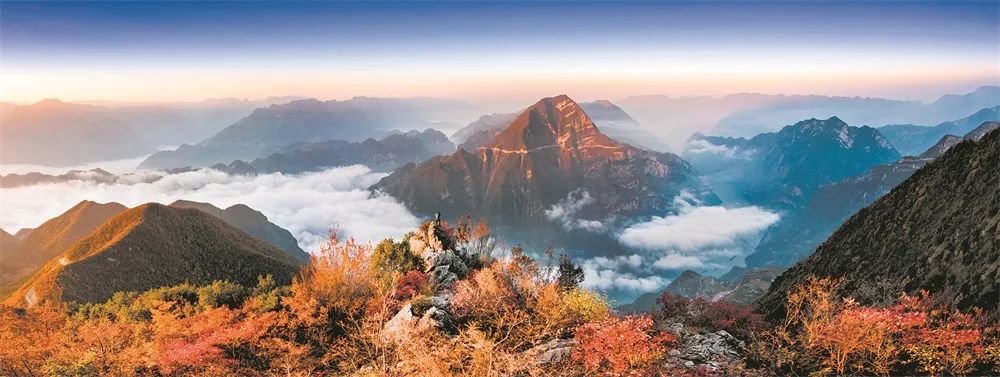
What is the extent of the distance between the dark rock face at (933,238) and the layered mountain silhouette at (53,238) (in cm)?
19436

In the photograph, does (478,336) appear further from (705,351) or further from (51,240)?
(51,240)

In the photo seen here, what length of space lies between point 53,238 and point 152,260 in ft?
342

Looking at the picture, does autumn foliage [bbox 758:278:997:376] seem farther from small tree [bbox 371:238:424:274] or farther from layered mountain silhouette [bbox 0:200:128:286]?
layered mountain silhouette [bbox 0:200:128:286]

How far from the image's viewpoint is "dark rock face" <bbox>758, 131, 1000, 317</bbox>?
3969 cm

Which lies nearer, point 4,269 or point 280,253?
point 280,253

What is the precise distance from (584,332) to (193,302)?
41.2m

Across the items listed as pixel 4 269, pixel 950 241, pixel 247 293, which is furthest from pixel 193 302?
pixel 4 269

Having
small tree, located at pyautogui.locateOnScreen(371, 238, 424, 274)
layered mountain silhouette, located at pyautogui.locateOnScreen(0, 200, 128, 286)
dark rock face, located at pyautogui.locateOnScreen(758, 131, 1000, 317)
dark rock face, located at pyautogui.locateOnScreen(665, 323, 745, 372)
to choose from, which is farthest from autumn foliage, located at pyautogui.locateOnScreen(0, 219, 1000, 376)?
layered mountain silhouette, located at pyautogui.locateOnScreen(0, 200, 128, 286)

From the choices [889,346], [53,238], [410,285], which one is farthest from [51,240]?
[889,346]

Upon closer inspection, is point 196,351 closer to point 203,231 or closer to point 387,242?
point 387,242

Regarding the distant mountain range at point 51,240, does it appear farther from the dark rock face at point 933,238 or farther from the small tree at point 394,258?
the dark rock face at point 933,238

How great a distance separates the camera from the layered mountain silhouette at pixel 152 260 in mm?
98188

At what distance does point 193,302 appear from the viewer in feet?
172

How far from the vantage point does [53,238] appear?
177 meters
